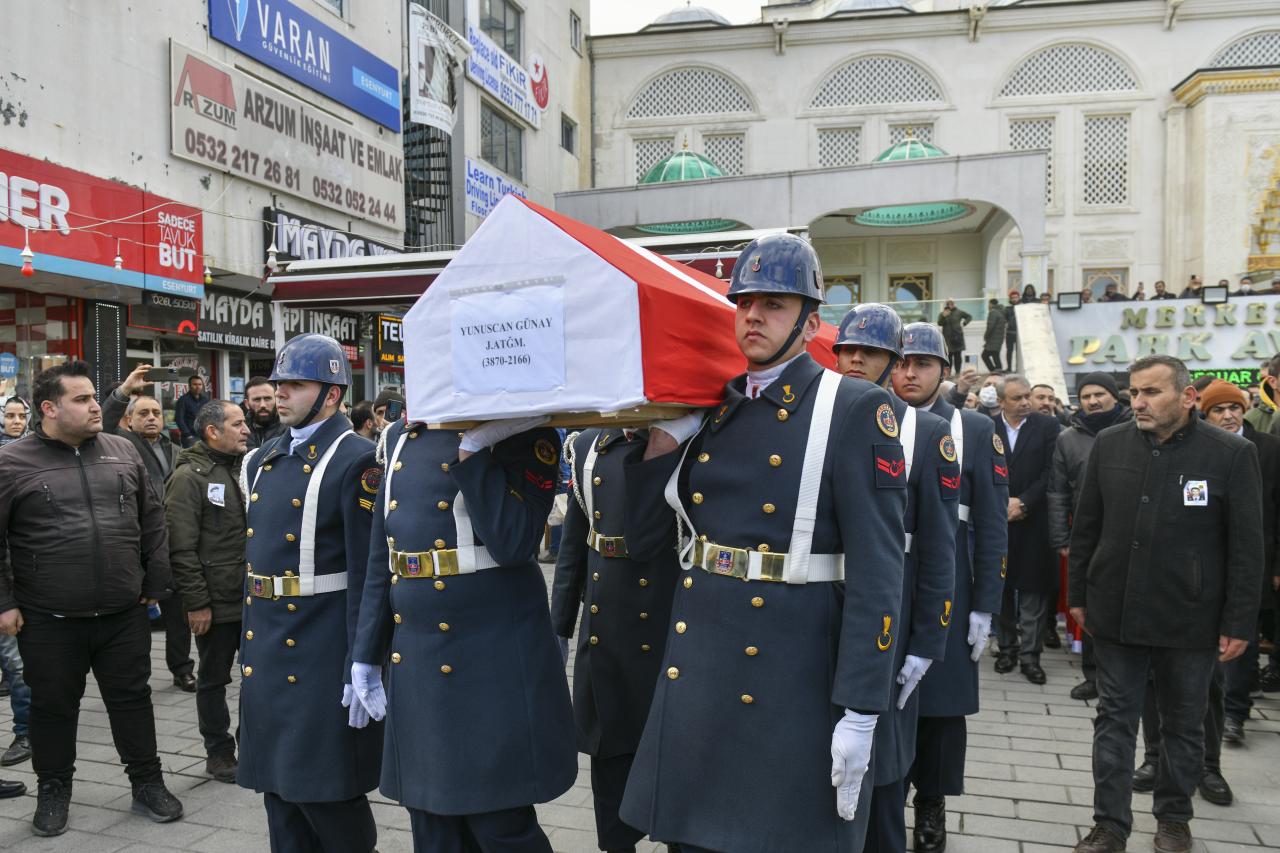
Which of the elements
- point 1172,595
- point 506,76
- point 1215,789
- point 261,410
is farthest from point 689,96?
point 1172,595

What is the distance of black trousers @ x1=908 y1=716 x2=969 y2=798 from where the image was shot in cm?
431

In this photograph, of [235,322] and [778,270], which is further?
[235,322]

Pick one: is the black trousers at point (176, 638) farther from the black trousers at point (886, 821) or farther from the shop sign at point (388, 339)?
the shop sign at point (388, 339)

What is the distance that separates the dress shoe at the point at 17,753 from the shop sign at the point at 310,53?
12.6 metres

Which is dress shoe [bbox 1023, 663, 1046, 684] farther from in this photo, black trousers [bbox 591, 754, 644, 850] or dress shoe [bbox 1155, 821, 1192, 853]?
black trousers [bbox 591, 754, 644, 850]

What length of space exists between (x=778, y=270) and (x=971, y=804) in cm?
333

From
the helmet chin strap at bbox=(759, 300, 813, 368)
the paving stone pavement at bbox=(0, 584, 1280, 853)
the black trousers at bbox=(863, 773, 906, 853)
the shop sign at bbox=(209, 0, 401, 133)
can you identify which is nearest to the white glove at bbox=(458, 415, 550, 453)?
the helmet chin strap at bbox=(759, 300, 813, 368)

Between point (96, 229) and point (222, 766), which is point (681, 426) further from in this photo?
point (96, 229)

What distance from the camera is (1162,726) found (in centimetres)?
444

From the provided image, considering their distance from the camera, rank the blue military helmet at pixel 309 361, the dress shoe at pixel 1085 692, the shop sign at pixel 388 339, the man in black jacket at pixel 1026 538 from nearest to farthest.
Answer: the blue military helmet at pixel 309 361 < the dress shoe at pixel 1085 692 < the man in black jacket at pixel 1026 538 < the shop sign at pixel 388 339

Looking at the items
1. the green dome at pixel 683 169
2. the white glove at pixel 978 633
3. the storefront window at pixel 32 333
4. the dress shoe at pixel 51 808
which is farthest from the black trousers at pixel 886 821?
the green dome at pixel 683 169

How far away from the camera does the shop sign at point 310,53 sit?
15.7 meters

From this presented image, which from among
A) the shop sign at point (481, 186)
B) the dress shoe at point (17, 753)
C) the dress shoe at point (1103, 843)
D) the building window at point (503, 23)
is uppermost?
the building window at point (503, 23)

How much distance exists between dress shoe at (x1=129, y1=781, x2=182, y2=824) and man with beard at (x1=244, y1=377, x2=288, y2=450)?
3.01 m
